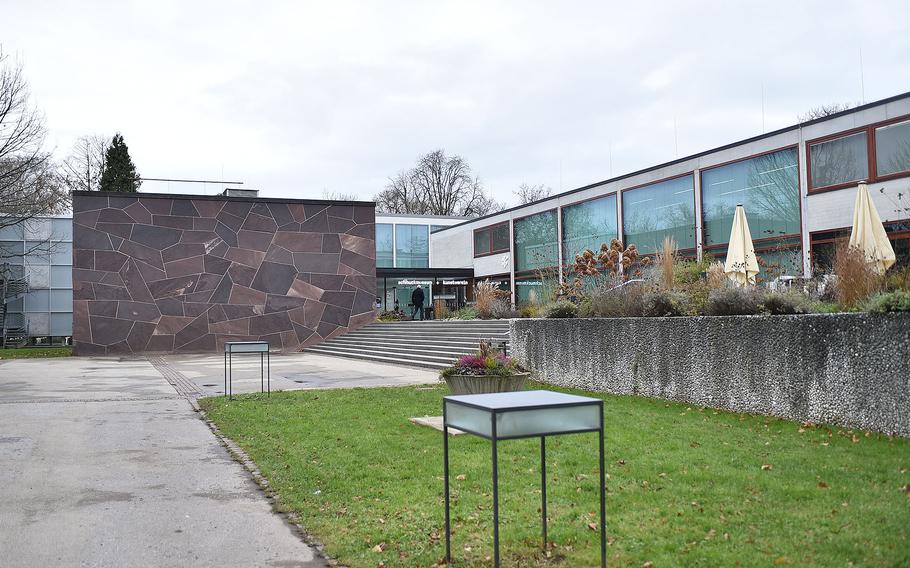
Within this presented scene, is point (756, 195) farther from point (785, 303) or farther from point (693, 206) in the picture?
point (785, 303)

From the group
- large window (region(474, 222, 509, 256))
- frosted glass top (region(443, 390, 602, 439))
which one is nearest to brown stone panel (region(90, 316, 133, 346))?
large window (region(474, 222, 509, 256))

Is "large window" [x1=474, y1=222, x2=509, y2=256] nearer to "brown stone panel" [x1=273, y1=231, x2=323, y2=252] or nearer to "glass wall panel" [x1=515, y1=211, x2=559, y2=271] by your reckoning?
"glass wall panel" [x1=515, y1=211, x2=559, y2=271]

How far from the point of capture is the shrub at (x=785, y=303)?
31.8ft

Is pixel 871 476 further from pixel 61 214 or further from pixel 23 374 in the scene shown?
pixel 61 214

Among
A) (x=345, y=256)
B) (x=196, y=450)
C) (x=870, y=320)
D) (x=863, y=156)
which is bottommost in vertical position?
(x=196, y=450)

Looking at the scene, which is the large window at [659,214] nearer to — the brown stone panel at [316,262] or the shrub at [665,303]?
the brown stone panel at [316,262]

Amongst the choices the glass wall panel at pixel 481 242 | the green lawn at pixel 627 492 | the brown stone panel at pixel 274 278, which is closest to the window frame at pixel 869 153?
the green lawn at pixel 627 492

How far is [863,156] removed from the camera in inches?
Result: 850

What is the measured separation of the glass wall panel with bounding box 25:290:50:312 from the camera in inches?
1480

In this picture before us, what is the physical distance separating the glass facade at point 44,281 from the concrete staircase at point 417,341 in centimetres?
1662

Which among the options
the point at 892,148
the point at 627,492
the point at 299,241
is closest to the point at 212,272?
the point at 299,241

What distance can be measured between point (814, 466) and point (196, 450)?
6126 millimetres

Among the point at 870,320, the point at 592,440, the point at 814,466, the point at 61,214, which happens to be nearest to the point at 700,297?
the point at 870,320

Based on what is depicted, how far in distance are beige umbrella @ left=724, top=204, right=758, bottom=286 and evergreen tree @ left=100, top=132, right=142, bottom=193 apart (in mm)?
38975
